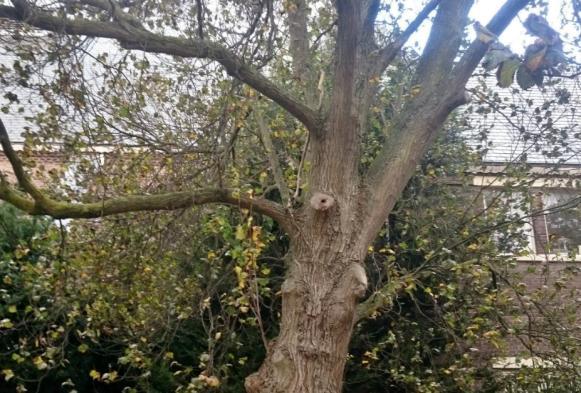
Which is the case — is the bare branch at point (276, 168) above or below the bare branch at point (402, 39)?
below

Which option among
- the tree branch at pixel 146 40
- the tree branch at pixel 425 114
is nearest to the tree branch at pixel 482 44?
the tree branch at pixel 425 114

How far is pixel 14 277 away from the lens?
8.48 m

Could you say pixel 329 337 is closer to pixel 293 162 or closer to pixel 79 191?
pixel 293 162

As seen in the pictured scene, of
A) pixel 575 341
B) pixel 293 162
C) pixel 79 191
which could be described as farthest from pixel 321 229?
pixel 575 341

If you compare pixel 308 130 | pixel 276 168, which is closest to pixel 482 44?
pixel 308 130

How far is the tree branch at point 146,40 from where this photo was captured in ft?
14.7

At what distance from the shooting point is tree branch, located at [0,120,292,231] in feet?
15.5

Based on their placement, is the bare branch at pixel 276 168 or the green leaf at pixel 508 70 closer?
the green leaf at pixel 508 70

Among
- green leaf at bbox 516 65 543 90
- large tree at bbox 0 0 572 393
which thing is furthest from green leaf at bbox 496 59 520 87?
large tree at bbox 0 0 572 393

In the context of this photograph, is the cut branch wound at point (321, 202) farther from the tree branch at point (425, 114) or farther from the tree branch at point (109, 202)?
the tree branch at point (425, 114)

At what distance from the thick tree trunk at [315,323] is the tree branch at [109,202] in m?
0.45

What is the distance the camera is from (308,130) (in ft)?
18.9

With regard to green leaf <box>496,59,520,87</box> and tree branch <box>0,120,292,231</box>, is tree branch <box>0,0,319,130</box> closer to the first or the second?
tree branch <box>0,120,292,231</box>

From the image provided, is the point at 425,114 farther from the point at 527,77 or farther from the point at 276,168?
the point at 527,77
